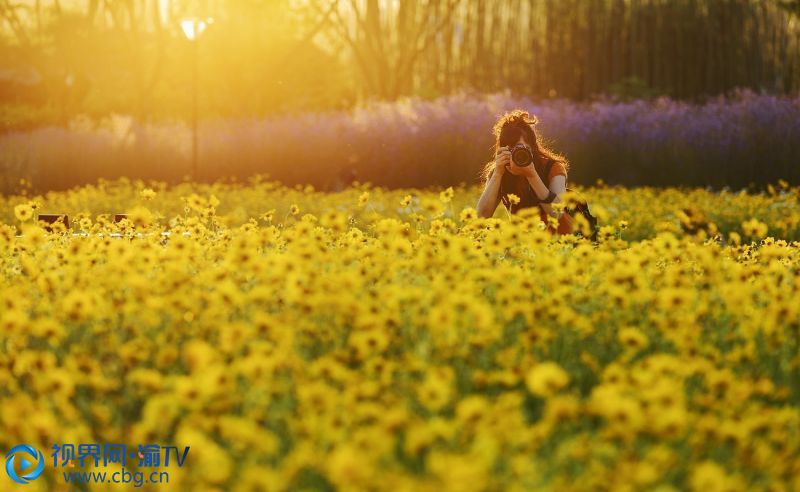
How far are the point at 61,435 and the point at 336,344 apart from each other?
99 cm

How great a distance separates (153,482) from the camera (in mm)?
3053

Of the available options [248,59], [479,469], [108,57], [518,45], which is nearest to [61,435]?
[479,469]

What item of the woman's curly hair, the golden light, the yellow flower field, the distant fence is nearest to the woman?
the woman's curly hair

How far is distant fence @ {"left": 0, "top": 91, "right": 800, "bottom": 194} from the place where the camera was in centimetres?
1571

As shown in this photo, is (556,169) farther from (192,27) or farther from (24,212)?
(192,27)

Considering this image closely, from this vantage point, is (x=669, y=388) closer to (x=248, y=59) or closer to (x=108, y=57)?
(x=248, y=59)

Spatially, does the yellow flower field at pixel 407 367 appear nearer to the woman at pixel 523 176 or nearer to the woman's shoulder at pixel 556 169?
the woman at pixel 523 176

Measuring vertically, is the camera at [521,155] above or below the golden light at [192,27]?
below

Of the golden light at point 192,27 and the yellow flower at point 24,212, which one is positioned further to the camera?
the golden light at point 192,27

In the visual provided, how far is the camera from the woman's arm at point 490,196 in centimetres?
730

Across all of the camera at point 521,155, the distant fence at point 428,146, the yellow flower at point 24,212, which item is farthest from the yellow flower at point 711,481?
the distant fence at point 428,146

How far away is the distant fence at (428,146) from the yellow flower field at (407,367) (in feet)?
35.2

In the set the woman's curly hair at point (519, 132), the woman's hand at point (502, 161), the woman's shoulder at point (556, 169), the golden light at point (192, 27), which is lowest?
the woman's shoulder at point (556, 169)

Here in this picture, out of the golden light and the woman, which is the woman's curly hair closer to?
the woman
